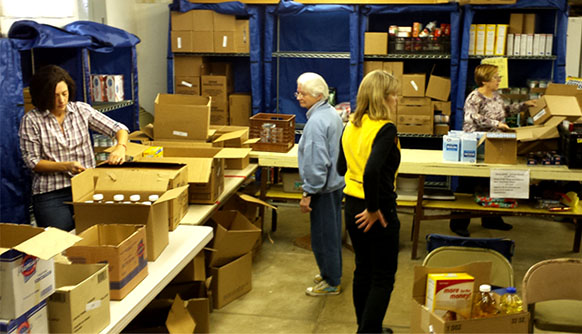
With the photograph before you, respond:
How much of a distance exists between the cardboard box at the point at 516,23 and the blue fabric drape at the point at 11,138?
4.61 meters

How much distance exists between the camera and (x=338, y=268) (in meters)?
4.31

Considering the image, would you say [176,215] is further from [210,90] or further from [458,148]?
[210,90]

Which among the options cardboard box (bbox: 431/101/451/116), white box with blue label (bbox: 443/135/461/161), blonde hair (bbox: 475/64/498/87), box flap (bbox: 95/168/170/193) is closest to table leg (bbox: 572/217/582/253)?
white box with blue label (bbox: 443/135/461/161)

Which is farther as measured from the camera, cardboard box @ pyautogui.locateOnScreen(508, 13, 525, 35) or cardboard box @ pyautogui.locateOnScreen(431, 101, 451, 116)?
cardboard box @ pyautogui.locateOnScreen(431, 101, 451, 116)

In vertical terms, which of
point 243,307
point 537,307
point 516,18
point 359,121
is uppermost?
point 516,18

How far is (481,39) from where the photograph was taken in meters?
6.21

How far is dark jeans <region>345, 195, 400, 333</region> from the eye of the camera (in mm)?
3252

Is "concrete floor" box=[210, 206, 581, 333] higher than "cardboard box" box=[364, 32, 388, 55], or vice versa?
"cardboard box" box=[364, 32, 388, 55]

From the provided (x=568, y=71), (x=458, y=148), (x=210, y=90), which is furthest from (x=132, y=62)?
(x=568, y=71)

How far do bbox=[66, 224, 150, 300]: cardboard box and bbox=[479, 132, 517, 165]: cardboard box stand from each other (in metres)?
3.05

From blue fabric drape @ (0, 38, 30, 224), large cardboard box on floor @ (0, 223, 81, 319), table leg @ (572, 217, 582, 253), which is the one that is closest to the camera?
large cardboard box on floor @ (0, 223, 81, 319)

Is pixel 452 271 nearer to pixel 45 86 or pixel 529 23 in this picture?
pixel 45 86

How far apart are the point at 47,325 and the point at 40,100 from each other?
2.02 metres

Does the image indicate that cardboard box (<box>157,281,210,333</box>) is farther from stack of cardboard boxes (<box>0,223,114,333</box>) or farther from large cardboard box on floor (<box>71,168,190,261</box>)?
stack of cardboard boxes (<box>0,223,114,333</box>)
